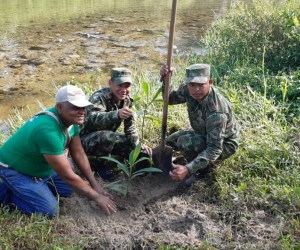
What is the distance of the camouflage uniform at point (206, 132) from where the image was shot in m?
3.09

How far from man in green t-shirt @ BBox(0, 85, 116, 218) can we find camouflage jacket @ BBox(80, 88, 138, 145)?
1.06ft

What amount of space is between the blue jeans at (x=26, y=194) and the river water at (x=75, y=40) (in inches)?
91.2

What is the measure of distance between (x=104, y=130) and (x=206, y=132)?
1.02m

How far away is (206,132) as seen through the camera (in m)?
3.34

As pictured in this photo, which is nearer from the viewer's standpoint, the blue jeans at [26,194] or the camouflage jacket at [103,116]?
the blue jeans at [26,194]

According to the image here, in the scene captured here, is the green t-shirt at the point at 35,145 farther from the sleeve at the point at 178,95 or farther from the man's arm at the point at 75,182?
the sleeve at the point at 178,95

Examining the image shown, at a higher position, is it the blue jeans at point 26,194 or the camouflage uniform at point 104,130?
the camouflage uniform at point 104,130

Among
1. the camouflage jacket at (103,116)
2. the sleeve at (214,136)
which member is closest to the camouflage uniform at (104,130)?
the camouflage jacket at (103,116)

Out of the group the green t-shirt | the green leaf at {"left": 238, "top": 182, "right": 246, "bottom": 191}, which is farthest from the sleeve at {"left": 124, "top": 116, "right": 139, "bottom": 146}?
the green leaf at {"left": 238, "top": 182, "right": 246, "bottom": 191}

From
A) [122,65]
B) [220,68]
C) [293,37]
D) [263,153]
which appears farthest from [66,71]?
[263,153]

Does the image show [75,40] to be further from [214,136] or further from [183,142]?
[214,136]

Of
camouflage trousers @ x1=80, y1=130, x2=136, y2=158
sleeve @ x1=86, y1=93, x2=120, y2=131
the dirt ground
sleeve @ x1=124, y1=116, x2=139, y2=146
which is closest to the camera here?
the dirt ground

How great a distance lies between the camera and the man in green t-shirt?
2697 mm

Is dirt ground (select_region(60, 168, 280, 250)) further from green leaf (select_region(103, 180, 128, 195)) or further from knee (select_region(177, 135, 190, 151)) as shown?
knee (select_region(177, 135, 190, 151))
